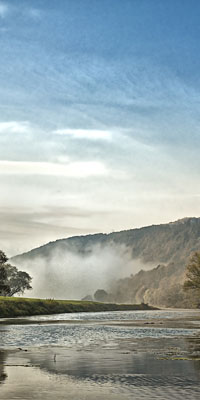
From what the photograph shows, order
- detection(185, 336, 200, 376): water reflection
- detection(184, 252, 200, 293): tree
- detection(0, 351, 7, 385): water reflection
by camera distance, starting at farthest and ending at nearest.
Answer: detection(184, 252, 200, 293): tree
detection(185, 336, 200, 376): water reflection
detection(0, 351, 7, 385): water reflection

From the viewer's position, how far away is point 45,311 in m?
152

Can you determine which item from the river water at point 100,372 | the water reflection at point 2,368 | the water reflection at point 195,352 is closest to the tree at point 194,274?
the water reflection at point 195,352

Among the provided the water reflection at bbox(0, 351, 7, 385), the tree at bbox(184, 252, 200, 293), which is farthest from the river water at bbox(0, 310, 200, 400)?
the tree at bbox(184, 252, 200, 293)

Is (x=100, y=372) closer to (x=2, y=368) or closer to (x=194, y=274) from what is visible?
(x=2, y=368)

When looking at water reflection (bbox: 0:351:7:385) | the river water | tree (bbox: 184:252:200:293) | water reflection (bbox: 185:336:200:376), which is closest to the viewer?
the river water

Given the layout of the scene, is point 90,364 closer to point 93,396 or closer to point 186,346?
point 93,396

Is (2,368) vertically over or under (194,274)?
under

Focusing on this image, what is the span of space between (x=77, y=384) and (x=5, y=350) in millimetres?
15846

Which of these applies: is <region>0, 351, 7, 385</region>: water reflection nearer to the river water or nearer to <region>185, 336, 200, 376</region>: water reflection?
the river water

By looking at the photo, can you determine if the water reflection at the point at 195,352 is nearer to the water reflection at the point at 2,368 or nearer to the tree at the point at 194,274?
the water reflection at the point at 2,368

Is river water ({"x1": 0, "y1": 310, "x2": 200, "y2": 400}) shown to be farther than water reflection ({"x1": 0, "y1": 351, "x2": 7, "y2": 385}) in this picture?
No

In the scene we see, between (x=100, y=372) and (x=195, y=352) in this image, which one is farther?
(x=195, y=352)

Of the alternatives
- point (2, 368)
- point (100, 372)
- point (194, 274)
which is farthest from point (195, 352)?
point (194, 274)

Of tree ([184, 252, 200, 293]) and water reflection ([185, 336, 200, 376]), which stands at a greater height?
tree ([184, 252, 200, 293])
